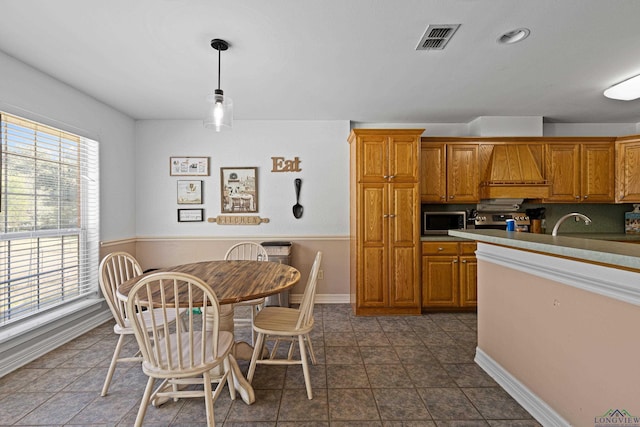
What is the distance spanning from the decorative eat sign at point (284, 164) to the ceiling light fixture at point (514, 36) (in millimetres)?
2492

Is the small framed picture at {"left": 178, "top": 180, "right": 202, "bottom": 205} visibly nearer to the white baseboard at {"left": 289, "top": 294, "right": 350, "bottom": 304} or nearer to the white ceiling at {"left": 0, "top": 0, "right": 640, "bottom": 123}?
the white ceiling at {"left": 0, "top": 0, "right": 640, "bottom": 123}

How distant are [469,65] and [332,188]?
2.06 meters

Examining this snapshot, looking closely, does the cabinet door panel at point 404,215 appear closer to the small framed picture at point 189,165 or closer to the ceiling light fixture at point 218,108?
the ceiling light fixture at point 218,108

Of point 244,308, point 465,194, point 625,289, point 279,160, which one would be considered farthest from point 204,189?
point 625,289

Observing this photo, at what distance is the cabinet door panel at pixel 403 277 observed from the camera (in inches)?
133

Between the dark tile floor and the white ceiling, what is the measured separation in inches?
98.8

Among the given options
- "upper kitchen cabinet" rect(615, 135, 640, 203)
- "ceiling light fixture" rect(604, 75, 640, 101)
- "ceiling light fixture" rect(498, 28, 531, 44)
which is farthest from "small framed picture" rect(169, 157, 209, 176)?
"upper kitchen cabinet" rect(615, 135, 640, 203)

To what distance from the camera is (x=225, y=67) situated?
8.11 feet

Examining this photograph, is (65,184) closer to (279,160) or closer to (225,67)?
(225,67)

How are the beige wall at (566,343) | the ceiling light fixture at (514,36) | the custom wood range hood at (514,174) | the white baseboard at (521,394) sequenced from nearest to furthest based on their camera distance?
1. the beige wall at (566,343)
2. the white baseboard at (521,394)
3. the ceiling light fixture at (514,36)
4. the custom wood range hood at (514,174)

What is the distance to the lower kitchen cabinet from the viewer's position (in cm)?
347

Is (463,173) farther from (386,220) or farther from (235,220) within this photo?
(235,220)

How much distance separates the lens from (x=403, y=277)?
133 inches

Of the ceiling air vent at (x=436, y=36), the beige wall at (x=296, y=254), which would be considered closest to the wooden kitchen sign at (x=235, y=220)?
the beige wall at (x=296, y=254)
